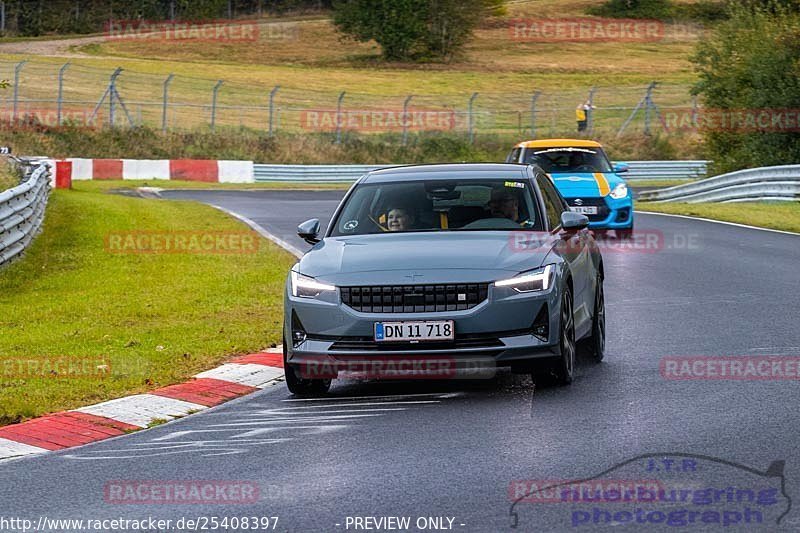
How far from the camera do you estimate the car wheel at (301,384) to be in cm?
948

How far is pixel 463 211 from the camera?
10.4 meters

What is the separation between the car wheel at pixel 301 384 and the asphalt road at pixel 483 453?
102 mm

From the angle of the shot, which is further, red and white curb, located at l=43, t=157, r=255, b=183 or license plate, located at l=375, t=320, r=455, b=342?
red and white curb, located at l=43, t=157, r=255, b=183

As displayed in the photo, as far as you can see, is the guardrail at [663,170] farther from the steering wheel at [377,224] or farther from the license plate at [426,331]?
the license plate at [426,331]

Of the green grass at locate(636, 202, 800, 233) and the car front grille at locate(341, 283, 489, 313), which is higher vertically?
the car front grille at locate(341, 283, 489, 313)

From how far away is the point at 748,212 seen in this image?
28.4 metres

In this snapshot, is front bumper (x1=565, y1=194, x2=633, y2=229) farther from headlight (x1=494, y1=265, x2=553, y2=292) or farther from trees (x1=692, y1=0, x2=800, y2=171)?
trees (x1=692, y1=0, x2=800, y2=171)

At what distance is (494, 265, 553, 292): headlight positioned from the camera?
908 centimetres

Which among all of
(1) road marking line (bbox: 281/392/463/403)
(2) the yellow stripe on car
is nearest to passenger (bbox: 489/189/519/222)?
(1) road marking line (bbox: 281/392/463/403)

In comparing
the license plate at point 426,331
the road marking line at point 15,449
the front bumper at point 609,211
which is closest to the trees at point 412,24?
the front bumper at point 609,211

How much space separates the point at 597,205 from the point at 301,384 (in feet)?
42.7

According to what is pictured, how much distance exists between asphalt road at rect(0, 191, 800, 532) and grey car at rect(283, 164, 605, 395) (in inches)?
10.9

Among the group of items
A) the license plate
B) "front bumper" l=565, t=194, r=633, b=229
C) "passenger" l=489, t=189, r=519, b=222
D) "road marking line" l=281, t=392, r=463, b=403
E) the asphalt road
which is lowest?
"front bumper" l=565, t=194, r=633, b=229

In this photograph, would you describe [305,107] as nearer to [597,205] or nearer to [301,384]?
[597,205]
